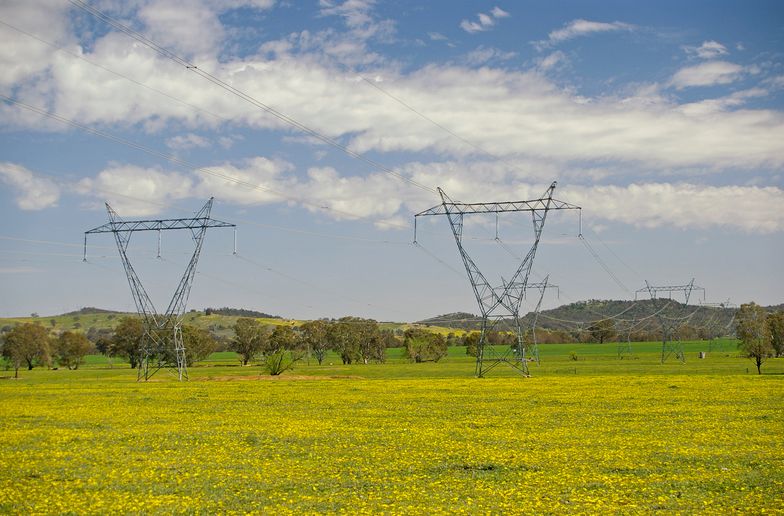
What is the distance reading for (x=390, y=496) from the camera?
18969 millimetres

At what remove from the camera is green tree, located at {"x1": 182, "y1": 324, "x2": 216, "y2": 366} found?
156125mm

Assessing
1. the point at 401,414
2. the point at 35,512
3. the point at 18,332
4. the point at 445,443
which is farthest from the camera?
the point at 18,332

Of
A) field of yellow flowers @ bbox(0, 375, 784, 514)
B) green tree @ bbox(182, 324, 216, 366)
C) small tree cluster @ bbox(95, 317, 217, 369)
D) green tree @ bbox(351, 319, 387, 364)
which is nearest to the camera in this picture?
field of yellow flowers @ bbox(0, 375, 784, 514)

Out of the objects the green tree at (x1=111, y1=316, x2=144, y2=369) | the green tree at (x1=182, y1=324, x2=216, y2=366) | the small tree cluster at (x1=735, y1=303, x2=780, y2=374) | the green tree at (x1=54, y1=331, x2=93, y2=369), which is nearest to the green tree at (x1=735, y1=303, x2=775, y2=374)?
the small tree cluster at (x1=735, y1=303, x2=780, y2=374)

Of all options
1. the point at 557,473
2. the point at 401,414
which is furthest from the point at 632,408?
the point at 557,473

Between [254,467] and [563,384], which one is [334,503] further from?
[563,384]

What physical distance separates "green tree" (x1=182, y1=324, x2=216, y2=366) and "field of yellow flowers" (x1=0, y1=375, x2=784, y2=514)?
110024 millimetres

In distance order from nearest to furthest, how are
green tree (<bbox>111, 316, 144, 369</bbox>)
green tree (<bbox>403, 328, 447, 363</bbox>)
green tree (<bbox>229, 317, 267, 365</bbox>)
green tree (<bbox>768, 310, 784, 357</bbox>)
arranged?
1. green tree (<bbox>768, 310, 784, 357</bbox>)
2. green tree (<bbox>111, 316, 144, 369</bbox>)
3. green tree (<bbox>403, 328, 447, 363</bbox>)
4. green tree (<bbox>229, 317, 267, 365</bbox>)

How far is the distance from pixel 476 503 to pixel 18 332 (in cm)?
14127

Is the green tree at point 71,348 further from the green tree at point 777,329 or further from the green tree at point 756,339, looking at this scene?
the green tree at point 777,329

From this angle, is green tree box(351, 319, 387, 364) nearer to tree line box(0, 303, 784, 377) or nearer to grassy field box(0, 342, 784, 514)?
tree line box(0, 303, 784, 377)

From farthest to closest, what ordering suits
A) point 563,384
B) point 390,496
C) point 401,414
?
point 563,384 → point 401,414 → point 390,496

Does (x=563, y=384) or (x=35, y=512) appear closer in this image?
(x=35, y=512)

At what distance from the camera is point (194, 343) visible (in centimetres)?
15800
